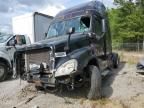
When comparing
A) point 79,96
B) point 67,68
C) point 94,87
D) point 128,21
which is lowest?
point 79,96

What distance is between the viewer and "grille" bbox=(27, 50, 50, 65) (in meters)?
7.11

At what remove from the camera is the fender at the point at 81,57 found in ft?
22.6

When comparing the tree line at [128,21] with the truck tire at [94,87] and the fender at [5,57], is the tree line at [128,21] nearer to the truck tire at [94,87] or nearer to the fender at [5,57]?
the fender at [5,57]

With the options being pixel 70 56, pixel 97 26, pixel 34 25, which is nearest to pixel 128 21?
pixel 34 25

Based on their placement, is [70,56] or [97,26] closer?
[70,56]

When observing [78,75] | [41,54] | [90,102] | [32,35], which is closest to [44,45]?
[41,54]

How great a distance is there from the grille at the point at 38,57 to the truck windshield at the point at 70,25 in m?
1.52

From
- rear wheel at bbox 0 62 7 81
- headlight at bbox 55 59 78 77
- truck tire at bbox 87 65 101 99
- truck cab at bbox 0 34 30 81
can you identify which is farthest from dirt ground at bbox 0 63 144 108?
truck cab at bbox 0 34 30 81

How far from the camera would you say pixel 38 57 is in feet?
24.2

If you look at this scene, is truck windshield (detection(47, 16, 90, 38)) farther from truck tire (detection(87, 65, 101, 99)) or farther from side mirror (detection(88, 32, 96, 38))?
truck tire (detection(87, 65, 101, 99))

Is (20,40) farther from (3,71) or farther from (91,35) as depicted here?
(91,35)

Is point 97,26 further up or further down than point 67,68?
further up

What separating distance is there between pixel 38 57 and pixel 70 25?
1970 mm

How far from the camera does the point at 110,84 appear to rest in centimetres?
898
